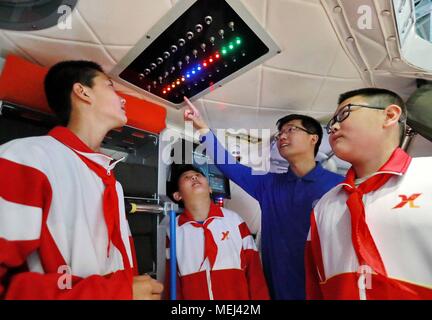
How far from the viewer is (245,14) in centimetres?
91

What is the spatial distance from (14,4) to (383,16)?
4.29 ft

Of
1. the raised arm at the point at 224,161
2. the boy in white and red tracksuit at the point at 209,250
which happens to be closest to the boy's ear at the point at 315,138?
the raised arm at the point at 224,161

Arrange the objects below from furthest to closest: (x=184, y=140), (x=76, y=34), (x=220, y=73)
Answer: (x=184, y=140)
(x=220, y=73)
(x=76, y=34)

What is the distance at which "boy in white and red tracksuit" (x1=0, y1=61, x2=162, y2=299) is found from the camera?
1.96 ft

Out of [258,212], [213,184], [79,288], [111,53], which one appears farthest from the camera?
[258,212]

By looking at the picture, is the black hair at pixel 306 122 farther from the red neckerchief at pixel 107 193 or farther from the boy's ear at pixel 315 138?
the red neckerchief at pixel 107 193

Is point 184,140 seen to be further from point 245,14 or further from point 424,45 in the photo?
point 424,45

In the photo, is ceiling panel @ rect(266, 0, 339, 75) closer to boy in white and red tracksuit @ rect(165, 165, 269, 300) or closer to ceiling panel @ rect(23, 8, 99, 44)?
ceiling panel @ rect(23, 8, 99, 44)

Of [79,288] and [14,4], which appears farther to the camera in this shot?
[14,4]

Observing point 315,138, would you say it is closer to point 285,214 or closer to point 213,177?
point 285,214

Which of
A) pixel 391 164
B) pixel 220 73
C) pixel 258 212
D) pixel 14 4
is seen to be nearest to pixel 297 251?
pixel 391 164

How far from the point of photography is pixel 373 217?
2.64ft

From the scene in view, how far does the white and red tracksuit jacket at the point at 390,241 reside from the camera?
0.71m

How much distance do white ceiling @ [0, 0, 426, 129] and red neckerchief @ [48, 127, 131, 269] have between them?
428mm
